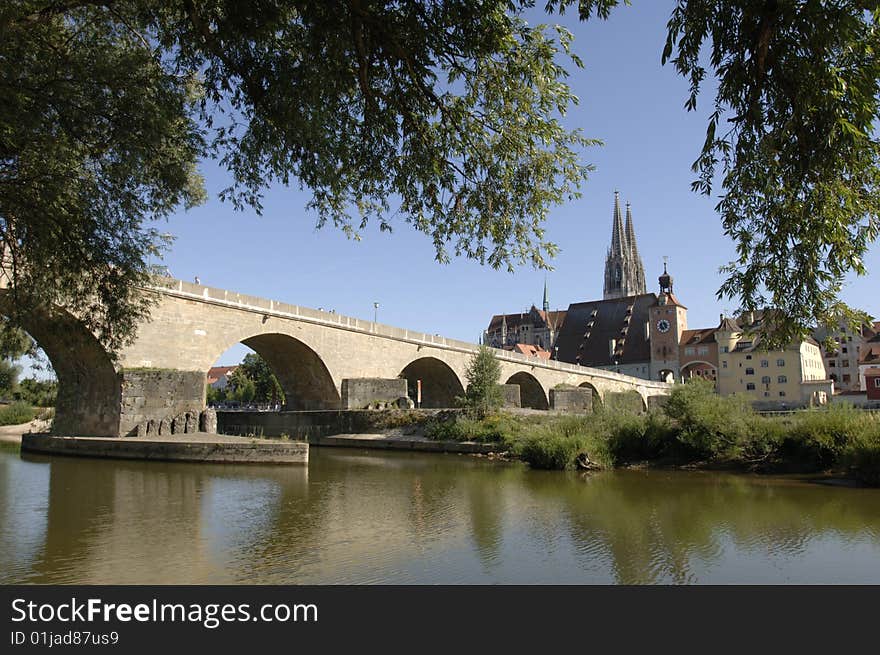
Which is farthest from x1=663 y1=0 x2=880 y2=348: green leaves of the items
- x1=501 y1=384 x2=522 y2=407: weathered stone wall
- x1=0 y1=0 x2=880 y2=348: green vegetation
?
x1=501 y1=384 x2=522 y2=407: weathered stone wall

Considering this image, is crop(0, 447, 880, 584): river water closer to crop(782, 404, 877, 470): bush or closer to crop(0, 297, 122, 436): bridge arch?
crop(782, 404, 877, 470): bush

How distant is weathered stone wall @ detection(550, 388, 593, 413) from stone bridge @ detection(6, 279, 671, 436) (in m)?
8.69

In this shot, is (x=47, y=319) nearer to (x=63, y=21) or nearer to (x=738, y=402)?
(x=63, y=21)

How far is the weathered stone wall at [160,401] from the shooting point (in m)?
19.5

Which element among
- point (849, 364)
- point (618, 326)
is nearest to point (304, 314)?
point (618, 326)

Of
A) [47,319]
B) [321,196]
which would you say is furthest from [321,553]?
[47,319]

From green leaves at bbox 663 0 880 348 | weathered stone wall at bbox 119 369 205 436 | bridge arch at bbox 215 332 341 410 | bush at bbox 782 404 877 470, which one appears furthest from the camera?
bridge arch at bbox 215 332 341 410

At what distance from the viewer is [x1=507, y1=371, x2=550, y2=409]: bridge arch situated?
51.0 m

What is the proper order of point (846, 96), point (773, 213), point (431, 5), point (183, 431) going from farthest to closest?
point (183, 431)
point (431, 5)
point (773, 213)
point (846, 96)

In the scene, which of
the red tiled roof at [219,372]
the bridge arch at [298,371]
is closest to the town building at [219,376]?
the red tiled roof at [219,372]

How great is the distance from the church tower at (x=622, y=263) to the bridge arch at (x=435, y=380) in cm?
7292

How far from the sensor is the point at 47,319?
27.9ft

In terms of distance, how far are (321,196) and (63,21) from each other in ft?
11.9

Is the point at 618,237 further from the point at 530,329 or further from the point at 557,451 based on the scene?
the point at 557,451
